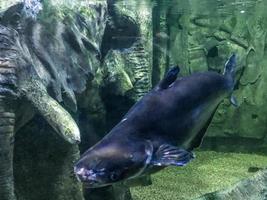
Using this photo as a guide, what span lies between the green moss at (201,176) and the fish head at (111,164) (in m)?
4.52

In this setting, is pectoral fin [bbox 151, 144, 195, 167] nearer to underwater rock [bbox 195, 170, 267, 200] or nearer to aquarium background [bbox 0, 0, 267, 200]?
aquarium background [bbox 0, 0, 267, 200]

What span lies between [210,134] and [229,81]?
7204 millimetres

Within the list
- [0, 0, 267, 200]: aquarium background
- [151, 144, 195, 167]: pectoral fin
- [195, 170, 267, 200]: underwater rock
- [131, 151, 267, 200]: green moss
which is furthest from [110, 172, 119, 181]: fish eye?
[131, 151, 267, 200]: green moss

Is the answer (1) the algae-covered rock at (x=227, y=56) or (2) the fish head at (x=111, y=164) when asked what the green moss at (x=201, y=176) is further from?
(2) the fish head at (x=111, y=164)

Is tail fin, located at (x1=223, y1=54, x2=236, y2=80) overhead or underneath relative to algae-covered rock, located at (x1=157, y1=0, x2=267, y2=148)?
overhead

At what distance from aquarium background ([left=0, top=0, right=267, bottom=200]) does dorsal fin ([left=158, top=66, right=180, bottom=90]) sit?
4.79 feet

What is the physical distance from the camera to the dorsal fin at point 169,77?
280cm

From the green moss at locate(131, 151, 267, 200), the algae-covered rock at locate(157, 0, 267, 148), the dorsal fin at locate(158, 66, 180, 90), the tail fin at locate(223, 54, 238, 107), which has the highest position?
the dorsal fin at locate(158, 66, 180, 90)

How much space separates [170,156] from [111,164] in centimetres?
40

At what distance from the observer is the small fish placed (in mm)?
2297

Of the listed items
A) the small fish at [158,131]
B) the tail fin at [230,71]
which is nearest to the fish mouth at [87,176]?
the small fish at [158,131]

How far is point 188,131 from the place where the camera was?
301 cm

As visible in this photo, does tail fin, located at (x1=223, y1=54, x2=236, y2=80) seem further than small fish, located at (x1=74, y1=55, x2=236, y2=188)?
Yes

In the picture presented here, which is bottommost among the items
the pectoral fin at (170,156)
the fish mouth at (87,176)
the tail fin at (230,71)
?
the pectoral fin at (170,156)
